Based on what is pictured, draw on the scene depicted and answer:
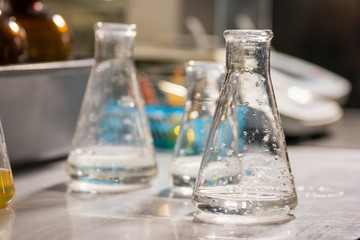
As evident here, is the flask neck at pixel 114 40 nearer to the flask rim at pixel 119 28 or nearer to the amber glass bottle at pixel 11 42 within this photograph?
the flask rim at pixel 119 28

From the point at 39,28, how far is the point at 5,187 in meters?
0.38

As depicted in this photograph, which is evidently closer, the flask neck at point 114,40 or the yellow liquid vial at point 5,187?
the yellow liquid vial at point 5,187

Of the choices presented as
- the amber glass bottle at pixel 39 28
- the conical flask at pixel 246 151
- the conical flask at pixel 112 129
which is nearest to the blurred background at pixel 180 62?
the amber glass bottle at pixel 39 28

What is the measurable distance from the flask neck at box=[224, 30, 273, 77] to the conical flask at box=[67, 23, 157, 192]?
0.62 feet

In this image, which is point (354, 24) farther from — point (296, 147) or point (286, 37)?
point (296, 147)

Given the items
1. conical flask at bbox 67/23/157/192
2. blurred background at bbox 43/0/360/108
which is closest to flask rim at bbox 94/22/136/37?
conical flask at bbox 67/23/157/192

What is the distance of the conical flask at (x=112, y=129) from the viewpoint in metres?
0.78

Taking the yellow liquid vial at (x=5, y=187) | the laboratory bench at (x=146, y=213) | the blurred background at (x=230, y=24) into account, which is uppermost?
the yellow liquid vial at (x=5, y=187)

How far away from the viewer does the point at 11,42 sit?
877 millimetres

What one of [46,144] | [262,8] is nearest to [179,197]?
[46,144]

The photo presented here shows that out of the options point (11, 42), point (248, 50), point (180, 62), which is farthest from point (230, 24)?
point (248, 50)

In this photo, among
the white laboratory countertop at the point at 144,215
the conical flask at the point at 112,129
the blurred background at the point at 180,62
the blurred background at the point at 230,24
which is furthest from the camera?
the blurred background at the point at 230,24

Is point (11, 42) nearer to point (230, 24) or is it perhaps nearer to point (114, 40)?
point (114, 40)

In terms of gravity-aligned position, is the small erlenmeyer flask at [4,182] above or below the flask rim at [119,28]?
below
